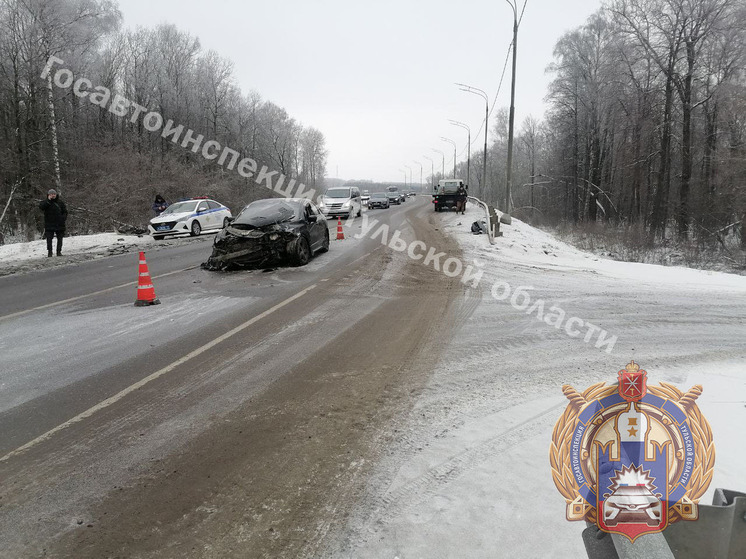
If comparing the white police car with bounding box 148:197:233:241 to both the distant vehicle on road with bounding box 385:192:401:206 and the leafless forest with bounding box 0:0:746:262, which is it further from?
the distant vehicle on road with bounding box 385:192:401:206

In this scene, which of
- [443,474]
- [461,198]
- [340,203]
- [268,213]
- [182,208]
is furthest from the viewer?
[461,198]

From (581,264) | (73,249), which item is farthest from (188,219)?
(581,264)

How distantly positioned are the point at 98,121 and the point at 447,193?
32.4 meters

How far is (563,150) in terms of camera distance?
50.8 m

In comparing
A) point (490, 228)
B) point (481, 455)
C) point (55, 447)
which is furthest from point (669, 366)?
point (490, 228)

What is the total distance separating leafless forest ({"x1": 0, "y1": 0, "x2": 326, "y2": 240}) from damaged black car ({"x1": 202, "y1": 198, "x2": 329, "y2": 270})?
14797 millimetres

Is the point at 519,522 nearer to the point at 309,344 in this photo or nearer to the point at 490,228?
the point at 309,344

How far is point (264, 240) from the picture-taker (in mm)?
11570

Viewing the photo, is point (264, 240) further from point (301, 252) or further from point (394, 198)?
point (394, 198)

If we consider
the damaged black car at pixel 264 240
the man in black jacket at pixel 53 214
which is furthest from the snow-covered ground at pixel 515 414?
the man in black jacket at pixel 53 214

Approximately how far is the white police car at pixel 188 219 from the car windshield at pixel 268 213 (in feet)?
21.8

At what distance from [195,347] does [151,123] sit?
50.1 m

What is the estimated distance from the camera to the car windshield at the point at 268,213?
39.8 ft

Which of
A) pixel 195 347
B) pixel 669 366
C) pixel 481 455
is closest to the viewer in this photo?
pixel 481 455
